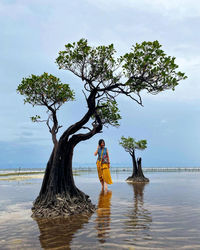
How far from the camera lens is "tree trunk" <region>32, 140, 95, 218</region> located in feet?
33.6

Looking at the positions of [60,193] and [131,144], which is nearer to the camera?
[60,193]

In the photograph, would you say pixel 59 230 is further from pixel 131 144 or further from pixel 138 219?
pixel 131 144

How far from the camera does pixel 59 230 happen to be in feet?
24.8

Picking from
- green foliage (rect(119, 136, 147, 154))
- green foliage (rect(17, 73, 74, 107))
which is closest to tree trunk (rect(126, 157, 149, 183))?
green foliage (rect(119, 136, 147, 154))

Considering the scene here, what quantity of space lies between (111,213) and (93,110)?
439cm

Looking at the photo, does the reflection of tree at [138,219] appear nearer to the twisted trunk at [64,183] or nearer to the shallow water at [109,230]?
the shallow water at [109,230]

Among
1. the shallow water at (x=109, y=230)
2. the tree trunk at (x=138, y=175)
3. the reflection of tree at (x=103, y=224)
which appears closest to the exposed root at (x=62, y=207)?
the shallow water at (x=109, y=230)

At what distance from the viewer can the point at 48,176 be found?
12.1m

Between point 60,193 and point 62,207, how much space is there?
0.93 m

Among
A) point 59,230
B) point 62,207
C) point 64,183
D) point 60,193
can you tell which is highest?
point 64,183

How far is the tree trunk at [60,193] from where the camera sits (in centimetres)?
1025

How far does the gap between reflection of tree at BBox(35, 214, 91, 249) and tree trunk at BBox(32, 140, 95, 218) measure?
73 centimetres

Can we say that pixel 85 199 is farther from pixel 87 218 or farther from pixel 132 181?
pixel 132 181

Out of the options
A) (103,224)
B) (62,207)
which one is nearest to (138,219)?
(103,224)
